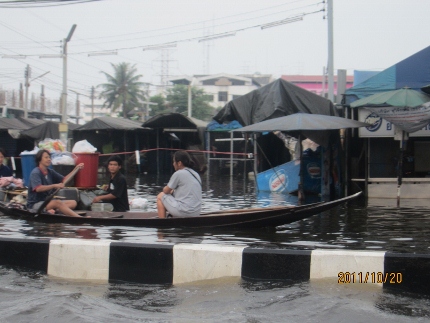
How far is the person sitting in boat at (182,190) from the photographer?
7.82m

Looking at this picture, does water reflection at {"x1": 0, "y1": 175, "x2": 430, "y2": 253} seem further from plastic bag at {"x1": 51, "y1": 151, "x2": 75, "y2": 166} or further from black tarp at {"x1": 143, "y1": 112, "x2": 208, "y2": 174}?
black tarp at {"x1": 143, "y1": 112, "x2": 208, "y2": 174}

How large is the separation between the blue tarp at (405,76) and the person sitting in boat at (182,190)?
701cm

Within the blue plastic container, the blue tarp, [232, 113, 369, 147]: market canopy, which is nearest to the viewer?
[232, 113, 369, 147]: market canopy

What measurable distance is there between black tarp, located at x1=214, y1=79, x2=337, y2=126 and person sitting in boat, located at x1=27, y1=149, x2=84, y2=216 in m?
6.58

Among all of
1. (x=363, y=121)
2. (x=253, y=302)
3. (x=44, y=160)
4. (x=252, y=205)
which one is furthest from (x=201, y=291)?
(x=363, y=121)

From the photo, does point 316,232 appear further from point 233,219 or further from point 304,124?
point 304,124

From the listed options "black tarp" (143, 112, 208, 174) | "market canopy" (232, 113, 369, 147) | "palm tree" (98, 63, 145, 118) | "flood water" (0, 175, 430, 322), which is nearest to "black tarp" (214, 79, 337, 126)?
"market canopy" (232, 113, 369, 147)

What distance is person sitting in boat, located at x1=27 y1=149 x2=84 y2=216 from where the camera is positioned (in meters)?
8.62

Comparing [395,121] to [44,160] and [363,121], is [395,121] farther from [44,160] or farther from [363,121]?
[44,160]

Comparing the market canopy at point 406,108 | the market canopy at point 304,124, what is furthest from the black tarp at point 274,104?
the market canopy at point 406,108

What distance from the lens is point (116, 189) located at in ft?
30.5

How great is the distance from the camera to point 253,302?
4.59 meters

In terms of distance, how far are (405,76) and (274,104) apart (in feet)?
10.0
